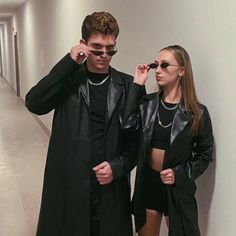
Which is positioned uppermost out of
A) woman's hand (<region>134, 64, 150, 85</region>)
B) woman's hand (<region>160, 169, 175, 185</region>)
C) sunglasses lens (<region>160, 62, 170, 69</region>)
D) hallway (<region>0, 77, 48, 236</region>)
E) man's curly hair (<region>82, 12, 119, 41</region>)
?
man's curly hair (<region>82, 12, 119, 41</region>)

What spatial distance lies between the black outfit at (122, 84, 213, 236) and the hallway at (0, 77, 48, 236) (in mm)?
1694

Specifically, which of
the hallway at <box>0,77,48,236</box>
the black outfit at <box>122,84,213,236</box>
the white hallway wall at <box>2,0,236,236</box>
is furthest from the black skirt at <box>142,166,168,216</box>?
the hallway at <box>0,77,48,236</box>

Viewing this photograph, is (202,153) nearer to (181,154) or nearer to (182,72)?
(181,154)

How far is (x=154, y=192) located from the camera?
1.96 meters

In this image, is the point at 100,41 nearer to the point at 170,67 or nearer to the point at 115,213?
the point at 170,67

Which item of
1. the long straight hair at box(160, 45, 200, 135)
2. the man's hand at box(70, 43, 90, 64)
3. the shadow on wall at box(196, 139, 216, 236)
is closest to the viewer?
the man's hand at box(70, 43, 90, 64)

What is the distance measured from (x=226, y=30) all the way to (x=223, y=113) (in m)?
0.38

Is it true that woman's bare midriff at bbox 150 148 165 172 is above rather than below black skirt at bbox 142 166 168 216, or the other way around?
above

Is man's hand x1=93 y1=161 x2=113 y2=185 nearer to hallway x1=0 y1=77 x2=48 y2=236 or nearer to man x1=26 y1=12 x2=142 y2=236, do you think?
man x1=26 y1=12 x2=142 y2=236

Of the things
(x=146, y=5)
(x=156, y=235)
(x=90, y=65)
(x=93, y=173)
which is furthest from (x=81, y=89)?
(x=146, y=5)

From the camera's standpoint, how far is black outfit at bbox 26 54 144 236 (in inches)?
69.1

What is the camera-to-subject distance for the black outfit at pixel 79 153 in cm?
175

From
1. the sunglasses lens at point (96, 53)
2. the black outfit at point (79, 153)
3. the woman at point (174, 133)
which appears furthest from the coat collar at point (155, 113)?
the sunglasses lens at point (96, 53)

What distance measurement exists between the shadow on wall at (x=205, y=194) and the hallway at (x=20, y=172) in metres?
1.61
